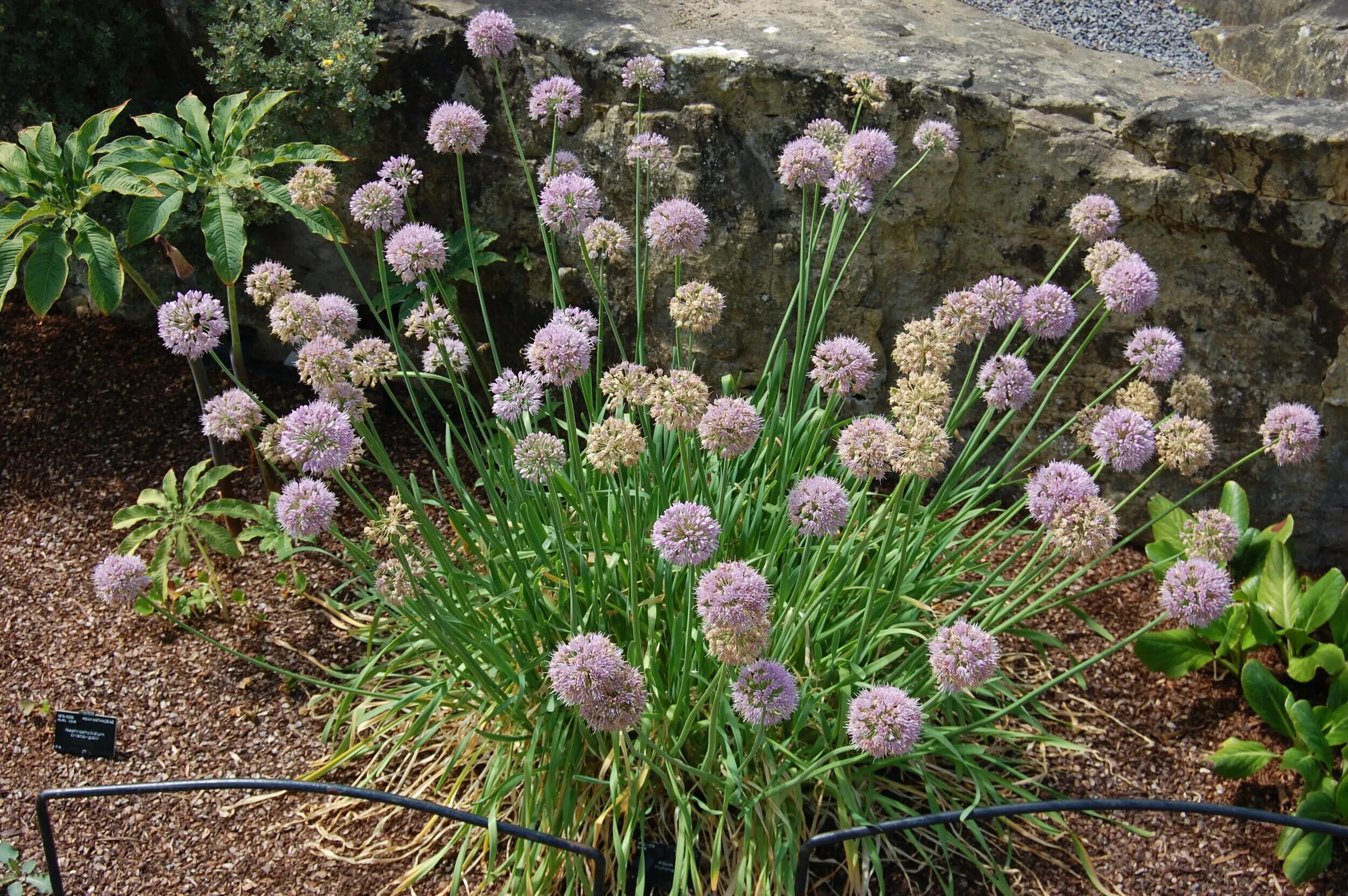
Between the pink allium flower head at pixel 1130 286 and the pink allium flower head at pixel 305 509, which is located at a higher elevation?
the pink allium flower head at pixel 1130 286

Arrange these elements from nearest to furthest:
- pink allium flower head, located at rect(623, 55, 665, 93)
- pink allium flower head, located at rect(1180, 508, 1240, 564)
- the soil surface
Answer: pink allium flower head, located at rect(1180, 508, 1240, 564) < the soil surface < pink allium flower head, located at rect(623, 55, 665, 93)

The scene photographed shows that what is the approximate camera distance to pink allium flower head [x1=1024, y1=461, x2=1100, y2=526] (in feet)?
7.53

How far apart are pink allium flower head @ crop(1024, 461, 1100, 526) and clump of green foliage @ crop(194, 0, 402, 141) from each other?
2642 mm

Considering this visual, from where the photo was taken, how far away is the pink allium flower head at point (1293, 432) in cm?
245

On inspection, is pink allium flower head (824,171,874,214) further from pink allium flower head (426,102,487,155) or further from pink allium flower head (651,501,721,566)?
pink allium flower head (651,501,721,566)

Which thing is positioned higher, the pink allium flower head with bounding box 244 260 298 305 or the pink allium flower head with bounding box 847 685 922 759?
the pink allium flower head with bounding box 244 260 298 305

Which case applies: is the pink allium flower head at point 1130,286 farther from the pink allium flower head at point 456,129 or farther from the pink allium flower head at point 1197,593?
the pink allium flower head at point 456,129

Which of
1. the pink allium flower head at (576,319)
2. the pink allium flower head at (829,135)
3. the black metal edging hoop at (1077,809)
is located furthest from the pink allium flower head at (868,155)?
the black metal edging hoop at (1077,809)

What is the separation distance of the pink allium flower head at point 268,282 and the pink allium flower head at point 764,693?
1.36 m

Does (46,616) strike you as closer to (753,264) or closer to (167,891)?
(167,891)

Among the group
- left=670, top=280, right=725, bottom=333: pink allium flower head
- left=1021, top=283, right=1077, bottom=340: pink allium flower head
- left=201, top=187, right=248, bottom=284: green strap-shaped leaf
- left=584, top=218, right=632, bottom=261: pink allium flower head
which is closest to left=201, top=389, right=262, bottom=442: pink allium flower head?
left=201, top=187, right=248, bottom=284: green strap-shaped leaf

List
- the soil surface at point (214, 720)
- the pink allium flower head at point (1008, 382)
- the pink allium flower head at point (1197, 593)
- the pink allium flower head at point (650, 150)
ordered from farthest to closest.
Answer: the pink allium flower head at point (650, 150), the soil surface at point (214, 720), the pink allium flower head at point (1008, 382), the pink allium flower head at point (1197, 593)

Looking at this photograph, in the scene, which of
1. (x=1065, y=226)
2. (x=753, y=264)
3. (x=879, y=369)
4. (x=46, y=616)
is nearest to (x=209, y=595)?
(x=46, y=616)

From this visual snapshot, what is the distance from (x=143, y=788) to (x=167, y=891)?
0.57 m
